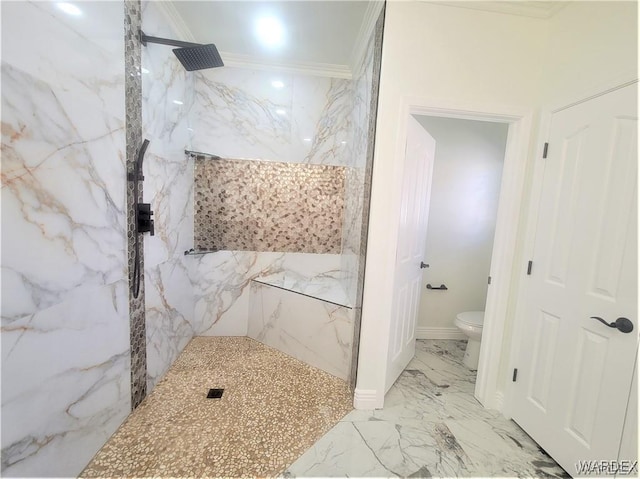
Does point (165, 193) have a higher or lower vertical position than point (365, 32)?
lower

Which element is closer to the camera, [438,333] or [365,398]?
[365,398]

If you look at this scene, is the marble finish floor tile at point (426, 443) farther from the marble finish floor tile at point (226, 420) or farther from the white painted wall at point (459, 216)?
the white painted wall at point (459, 216)

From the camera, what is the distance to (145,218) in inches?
63.7

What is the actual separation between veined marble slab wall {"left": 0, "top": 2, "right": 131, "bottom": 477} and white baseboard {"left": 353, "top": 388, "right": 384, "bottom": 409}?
57.5 inches

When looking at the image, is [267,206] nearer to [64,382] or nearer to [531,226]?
[64,382]

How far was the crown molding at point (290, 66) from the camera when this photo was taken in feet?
8.05

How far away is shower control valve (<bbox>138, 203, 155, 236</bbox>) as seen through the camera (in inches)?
62.6

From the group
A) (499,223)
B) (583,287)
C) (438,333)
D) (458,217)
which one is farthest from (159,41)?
(438,333)

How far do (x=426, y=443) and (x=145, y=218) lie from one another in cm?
217

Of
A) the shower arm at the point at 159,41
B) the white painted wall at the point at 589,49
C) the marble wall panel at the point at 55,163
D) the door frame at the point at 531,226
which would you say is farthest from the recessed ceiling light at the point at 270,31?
the door frame at the point at 531,226

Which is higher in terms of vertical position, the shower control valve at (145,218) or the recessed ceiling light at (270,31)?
the recessed ceiling light at (270,31)

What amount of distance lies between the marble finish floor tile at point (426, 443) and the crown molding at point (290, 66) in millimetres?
2889

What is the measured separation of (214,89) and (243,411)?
2744 mm

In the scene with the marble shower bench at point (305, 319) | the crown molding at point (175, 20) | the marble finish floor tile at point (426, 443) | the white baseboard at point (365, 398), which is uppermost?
the crown molding at point (175, 20)
